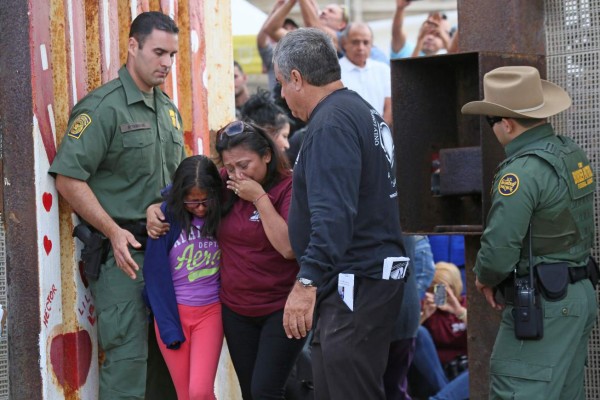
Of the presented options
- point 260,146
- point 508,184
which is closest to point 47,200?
point 260,146

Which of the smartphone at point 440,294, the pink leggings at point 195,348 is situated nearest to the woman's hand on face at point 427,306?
the smartphone at point 440,294

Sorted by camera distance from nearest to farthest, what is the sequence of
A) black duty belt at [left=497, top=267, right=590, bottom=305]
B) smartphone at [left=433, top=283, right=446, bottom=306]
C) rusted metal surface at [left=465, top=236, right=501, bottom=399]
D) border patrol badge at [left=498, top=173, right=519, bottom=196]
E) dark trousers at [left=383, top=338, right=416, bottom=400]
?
1. border patrol badge at [left=498, top=173, right=519, bottom=196]
2. black duty belt at [left=497, top=267, right=590, bottom=305]
3. rusted metal surface at [left=465, top=236, right=501, bottom=399]
4. dark trousers at [left=383, top=338, right=416, bottom=400]
5. smartphone at [left=433, top=283, right=446, bottom=306]

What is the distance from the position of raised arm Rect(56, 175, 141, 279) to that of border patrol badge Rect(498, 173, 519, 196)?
184cm

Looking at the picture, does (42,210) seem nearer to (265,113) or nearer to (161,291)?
(161,291)

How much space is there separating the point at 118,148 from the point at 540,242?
2.16 meters

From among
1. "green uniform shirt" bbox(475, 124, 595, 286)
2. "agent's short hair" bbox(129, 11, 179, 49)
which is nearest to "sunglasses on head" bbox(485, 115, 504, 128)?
"green uniform shirt" bbox(475, 124, 595, 286)

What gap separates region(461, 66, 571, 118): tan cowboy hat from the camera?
485cm

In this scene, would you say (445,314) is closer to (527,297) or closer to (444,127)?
(444,127)

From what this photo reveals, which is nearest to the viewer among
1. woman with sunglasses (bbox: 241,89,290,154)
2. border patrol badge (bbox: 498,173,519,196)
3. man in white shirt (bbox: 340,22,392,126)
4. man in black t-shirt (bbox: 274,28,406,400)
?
man in black t-shirt (bbox: 274,28,406,400)

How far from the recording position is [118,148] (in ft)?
17.2

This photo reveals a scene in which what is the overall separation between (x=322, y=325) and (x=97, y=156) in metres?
1.51

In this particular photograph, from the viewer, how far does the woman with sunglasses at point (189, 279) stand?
5.19m

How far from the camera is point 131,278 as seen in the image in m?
5.27

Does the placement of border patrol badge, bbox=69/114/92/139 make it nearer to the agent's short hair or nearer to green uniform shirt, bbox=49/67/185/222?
green uniform shirt, bbox=49/67/185/222
